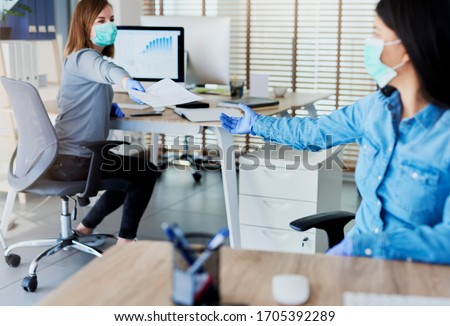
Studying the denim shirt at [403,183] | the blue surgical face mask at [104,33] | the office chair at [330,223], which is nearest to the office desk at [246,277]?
the denim shirt at [403,183]

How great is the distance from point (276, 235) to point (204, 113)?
726mm

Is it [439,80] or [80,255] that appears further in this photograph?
[80,255]

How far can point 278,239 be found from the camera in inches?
130

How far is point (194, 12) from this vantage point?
20.0 ft

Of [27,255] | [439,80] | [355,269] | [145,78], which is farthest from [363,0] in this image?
[355,269]

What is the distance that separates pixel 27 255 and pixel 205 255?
2688 mm

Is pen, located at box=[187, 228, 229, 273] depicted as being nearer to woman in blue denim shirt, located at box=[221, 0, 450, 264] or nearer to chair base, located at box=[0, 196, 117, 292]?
woman in blue denim shirt, located at box=[221, 0, 450, 264]

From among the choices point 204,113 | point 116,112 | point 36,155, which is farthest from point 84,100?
point 204,113

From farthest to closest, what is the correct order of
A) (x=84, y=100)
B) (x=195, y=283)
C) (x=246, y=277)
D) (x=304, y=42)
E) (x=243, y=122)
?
(x=304, y=42)
(x=84, y=100)
(x=243, y=122)
(x=246, y=277)
(x=195, y=283)

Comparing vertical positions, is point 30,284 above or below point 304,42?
below

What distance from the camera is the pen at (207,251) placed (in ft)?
3.84

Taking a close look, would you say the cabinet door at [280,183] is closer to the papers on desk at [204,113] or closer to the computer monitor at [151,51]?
the papers on desk at [204,113]

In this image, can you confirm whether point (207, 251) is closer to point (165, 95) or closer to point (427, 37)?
point (427, 37)
